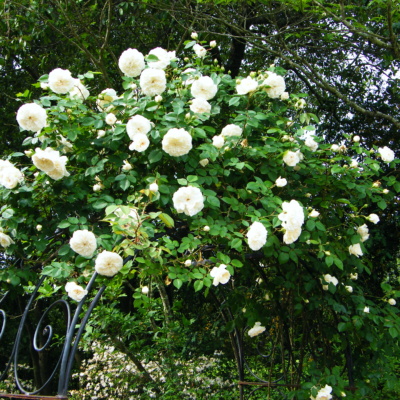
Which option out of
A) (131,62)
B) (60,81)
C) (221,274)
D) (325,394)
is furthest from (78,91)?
(325,394)

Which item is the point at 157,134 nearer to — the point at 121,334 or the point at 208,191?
the point at 208,191

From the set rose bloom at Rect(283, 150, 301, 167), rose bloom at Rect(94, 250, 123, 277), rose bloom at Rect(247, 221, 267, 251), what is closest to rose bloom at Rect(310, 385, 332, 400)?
rose bloom at Rect(247, 221, 267, 251)

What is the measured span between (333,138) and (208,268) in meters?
3.63

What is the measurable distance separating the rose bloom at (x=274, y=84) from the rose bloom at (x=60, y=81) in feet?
2.55

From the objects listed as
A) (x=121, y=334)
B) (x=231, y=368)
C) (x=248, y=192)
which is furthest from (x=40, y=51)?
(x=248, y=192)

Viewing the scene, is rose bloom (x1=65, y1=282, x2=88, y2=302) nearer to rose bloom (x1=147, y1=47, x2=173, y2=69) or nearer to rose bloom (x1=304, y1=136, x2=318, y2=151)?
rose bloom (x1=147, y1=47, x2=173, y2=69)

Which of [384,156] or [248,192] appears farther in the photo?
[384,156]

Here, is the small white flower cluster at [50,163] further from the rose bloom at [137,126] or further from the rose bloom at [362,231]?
the rose bloom at [362,231]

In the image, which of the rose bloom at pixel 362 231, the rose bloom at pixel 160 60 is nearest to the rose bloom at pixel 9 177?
the rose bloom at pixel 160 60

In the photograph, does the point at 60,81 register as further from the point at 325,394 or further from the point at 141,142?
the point at 325,394

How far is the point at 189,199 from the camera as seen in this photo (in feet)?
Answer: 5.58

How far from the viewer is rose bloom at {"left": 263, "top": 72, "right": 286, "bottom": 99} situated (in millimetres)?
2113

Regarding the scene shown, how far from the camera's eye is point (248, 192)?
78.2 inches

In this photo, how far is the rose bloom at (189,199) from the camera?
1.69 metres
